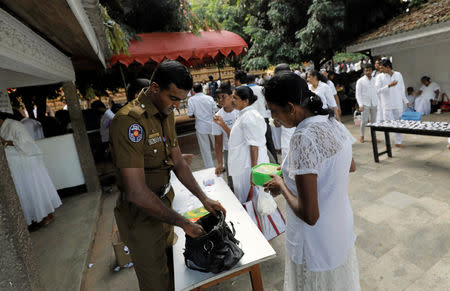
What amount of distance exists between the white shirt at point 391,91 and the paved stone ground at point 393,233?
54.5 inches

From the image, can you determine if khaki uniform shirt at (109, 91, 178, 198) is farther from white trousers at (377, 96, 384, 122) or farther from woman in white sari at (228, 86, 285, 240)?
white trousers at (377, 96, 384, 122)

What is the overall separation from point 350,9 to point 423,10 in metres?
2.30

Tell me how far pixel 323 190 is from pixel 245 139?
158 centimetres

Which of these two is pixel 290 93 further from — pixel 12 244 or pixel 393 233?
pixel 393 233

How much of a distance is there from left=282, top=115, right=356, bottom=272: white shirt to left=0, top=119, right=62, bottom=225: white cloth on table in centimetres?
409

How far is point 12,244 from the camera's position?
3.88 ft

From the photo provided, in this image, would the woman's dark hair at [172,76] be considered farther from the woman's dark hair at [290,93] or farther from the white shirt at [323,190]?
the white shirt at [323,190]

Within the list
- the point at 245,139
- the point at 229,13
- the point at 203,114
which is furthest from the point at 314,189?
the point at 229,13

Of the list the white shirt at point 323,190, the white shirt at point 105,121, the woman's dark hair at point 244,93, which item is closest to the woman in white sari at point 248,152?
→ the woman's dark hair at point 244,93

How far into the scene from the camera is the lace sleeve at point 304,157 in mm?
1224

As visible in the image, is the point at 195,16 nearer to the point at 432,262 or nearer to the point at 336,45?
the point at 336,45

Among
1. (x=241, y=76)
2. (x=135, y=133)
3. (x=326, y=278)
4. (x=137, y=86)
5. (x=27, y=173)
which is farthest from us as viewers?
(x=241, y=76)

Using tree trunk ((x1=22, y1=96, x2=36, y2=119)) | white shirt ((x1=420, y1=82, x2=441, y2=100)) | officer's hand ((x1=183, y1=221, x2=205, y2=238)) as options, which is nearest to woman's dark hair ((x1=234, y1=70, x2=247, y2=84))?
officer's hand ((x1=183, y1=221, x2=205, y2=238))

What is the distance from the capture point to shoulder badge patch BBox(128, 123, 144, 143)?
1531mm
